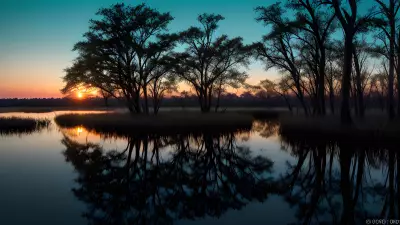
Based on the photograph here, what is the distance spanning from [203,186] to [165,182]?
4.11 ft

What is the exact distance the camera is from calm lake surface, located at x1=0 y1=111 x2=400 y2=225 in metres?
5.63

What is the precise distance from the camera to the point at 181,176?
28.3 ft

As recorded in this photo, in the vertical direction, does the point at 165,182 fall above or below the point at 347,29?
below

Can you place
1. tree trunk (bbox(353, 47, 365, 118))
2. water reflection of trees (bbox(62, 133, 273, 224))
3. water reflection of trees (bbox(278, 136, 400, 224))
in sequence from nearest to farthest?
1. water reflection of trees (bbox(278, 136, 400, 224))
2. water reflection of trees (bbox(62, 133, 273, 224))
3. tree trunk (bbox(353, 47, 365, 118))

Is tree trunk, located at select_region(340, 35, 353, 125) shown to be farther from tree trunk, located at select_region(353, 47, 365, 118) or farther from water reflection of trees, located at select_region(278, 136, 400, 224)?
tree trunk, located at select_region(353, 47, 365, 118)

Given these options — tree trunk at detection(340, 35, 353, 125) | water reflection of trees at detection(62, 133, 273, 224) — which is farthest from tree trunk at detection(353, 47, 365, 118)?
water reflection of trees at detection(62, 133, 273, 224)

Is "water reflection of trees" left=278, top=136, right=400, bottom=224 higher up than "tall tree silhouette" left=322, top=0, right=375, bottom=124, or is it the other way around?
"tall tree silhouette" left=322, top=0, right=375, bottom=124

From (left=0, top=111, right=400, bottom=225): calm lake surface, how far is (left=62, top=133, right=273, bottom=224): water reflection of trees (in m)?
0.03

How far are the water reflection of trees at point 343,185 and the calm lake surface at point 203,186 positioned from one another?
0.9 inches

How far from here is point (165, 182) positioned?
7.98 metres

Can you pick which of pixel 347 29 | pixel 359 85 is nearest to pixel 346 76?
pixel 347 29

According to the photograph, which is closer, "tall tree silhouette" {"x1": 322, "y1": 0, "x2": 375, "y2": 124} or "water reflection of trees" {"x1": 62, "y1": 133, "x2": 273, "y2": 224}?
"water reflection of trees" {"x1": 62, "y1": 133, "x2": 273, "y2": 224}

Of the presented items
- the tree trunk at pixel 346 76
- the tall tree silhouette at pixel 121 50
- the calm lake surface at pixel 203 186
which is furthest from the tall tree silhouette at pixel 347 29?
the tall tree silhouette at pixel 121 50

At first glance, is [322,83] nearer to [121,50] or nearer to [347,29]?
[347,29]
